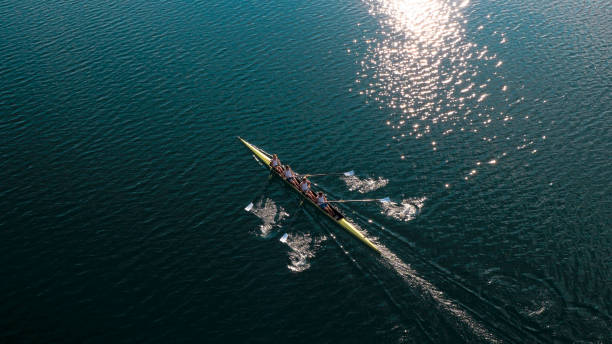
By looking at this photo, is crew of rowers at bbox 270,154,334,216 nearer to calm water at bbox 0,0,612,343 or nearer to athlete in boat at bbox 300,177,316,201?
athlete in boat at bbox 300,177,316,201

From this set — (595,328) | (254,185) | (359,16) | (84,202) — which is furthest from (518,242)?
(359,16)

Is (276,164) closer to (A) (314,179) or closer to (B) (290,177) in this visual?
(B) (290,177)

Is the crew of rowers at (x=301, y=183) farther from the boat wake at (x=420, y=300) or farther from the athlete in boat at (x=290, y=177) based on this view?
the boat wake at (x=420, y=300)

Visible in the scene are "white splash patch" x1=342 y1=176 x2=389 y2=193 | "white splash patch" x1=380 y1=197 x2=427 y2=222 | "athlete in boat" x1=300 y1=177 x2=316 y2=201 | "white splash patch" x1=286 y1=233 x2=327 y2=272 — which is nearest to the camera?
"white splash patch" x1=286 y1=233 x2=327 y2=272

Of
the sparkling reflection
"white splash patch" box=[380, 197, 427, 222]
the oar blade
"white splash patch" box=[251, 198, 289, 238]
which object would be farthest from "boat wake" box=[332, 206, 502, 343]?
the sparkling reflection

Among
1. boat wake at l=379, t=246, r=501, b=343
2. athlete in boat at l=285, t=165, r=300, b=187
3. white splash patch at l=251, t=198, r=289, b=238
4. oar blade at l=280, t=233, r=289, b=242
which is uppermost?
athlete in boat at l=285, t=165, r=300, b=187

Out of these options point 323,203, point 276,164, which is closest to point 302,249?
point 323,203
